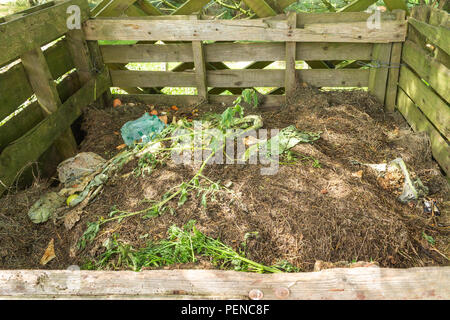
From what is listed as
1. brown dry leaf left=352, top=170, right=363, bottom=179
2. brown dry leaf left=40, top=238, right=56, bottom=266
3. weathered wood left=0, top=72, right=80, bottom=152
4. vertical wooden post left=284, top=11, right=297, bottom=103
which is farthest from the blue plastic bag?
brown dry leaf left=352, top=170, right=363, bottom=179

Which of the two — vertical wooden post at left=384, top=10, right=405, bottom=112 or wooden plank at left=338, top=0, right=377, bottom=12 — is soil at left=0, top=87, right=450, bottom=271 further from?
wooden plank at left=338, top=0, right=377, bottom=12

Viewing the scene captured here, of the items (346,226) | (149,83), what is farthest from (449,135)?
(149,83)

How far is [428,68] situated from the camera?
11.4ft

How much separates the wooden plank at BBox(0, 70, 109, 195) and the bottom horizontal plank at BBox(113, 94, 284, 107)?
0.57 m

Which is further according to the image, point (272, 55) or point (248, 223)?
point (272, 55)

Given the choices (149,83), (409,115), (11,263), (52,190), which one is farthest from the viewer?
(149,83)

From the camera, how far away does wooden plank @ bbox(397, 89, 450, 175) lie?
3.29 m

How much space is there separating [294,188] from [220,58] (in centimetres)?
221

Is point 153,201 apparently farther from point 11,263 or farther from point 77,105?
point 77,105

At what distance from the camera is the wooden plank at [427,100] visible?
10.6 ft

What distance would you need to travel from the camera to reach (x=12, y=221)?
300 centimetres

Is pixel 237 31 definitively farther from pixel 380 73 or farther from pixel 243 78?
pixel 380 73

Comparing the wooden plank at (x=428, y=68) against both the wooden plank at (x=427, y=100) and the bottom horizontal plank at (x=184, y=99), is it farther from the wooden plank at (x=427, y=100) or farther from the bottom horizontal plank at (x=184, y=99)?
the bottom horizontal plank at (x=184, y=99)

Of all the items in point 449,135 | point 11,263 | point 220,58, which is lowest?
point 11,263
